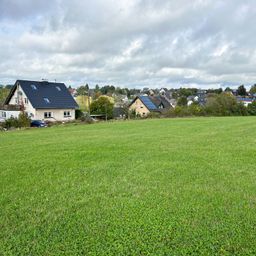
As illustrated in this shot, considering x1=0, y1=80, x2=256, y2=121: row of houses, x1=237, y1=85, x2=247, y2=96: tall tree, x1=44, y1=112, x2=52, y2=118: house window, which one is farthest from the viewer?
x1=237, y1=85, x2=247, y2=96: tall tree

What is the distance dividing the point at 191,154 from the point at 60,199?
454 centimetres

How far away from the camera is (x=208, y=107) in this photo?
36.4m

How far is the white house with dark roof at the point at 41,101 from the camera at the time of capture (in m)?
31.8

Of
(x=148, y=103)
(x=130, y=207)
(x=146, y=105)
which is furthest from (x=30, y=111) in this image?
(x=130, y=207)

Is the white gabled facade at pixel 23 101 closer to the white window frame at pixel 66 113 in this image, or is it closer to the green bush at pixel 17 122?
the white window frame at pixel 66 113

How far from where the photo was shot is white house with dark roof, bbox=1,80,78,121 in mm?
31797

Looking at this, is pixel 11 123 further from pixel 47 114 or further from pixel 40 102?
pixel 47 114

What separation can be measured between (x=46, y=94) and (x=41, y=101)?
1868 millimetres

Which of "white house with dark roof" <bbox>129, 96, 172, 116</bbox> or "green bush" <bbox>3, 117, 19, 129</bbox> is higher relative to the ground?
"white house with dark roof" <bbox>129, 96, 172, 116</bbox>

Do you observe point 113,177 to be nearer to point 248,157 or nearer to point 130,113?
point 248,157

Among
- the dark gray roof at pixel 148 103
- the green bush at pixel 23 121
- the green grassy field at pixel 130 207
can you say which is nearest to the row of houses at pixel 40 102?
the green bush at pixel 23 121

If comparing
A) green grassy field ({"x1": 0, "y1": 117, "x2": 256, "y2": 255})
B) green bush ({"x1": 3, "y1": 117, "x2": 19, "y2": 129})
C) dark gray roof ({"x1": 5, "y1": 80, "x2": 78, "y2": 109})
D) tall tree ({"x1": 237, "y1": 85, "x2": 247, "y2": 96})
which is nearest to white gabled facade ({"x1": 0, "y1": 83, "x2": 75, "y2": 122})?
dark gray roof ({"x1": 5, "y1": 80, "x2": 78, "y2": 109})

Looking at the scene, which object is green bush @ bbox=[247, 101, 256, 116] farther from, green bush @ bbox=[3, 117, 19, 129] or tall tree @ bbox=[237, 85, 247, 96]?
tall tree @ bbox=[237, 85, 247, 96]

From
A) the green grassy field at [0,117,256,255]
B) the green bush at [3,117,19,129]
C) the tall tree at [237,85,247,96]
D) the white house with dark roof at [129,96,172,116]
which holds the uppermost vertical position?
the tall tree at [237,85,247,96]
